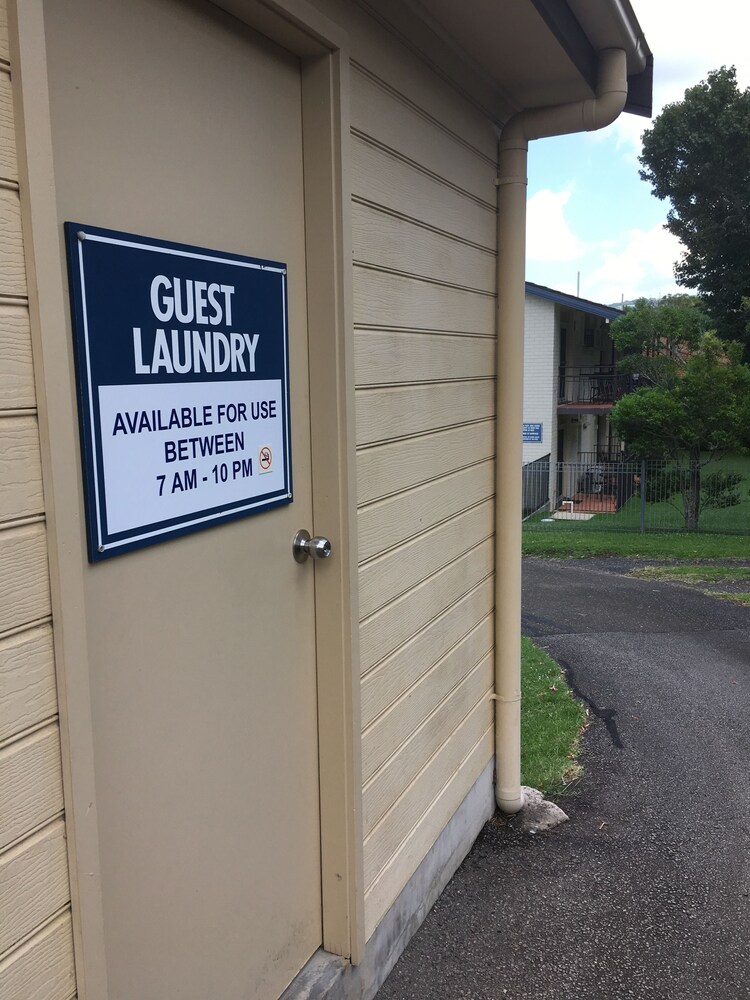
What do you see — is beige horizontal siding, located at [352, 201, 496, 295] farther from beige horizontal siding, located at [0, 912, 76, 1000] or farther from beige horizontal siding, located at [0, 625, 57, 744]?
beige horizontal siding, located at [0, 912, 76, 1000]

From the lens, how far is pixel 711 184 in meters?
25.8

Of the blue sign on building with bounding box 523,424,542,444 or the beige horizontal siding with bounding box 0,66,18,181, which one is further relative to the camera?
the blue sign on building with bounding box 523,424,542,444

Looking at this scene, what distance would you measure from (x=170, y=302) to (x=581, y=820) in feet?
10.1

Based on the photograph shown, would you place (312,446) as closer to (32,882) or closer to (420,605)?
(420,605)

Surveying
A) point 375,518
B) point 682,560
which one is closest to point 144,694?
point 375,518

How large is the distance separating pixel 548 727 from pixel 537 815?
1.24 meters

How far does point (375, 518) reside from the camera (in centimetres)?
258

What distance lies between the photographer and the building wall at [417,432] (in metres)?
2.49

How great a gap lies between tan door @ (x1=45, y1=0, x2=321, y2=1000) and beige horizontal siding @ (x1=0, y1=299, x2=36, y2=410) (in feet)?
0.92

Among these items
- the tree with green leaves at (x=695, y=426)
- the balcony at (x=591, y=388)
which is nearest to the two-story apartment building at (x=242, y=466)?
the tree with green leaves at (x=695, y=426)

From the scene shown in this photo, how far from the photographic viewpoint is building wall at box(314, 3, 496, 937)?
8.18 feet

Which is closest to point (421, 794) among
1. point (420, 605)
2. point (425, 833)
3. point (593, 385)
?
point (425, 833)

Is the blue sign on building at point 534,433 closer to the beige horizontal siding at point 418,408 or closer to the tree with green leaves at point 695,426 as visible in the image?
the tree with green leaves at point 695,426

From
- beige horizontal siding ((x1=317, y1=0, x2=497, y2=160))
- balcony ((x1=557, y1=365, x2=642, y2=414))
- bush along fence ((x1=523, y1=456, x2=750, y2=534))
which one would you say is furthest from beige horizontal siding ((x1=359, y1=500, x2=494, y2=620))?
balcony ((x1=557, y1=365, x2=642, y2=414))
